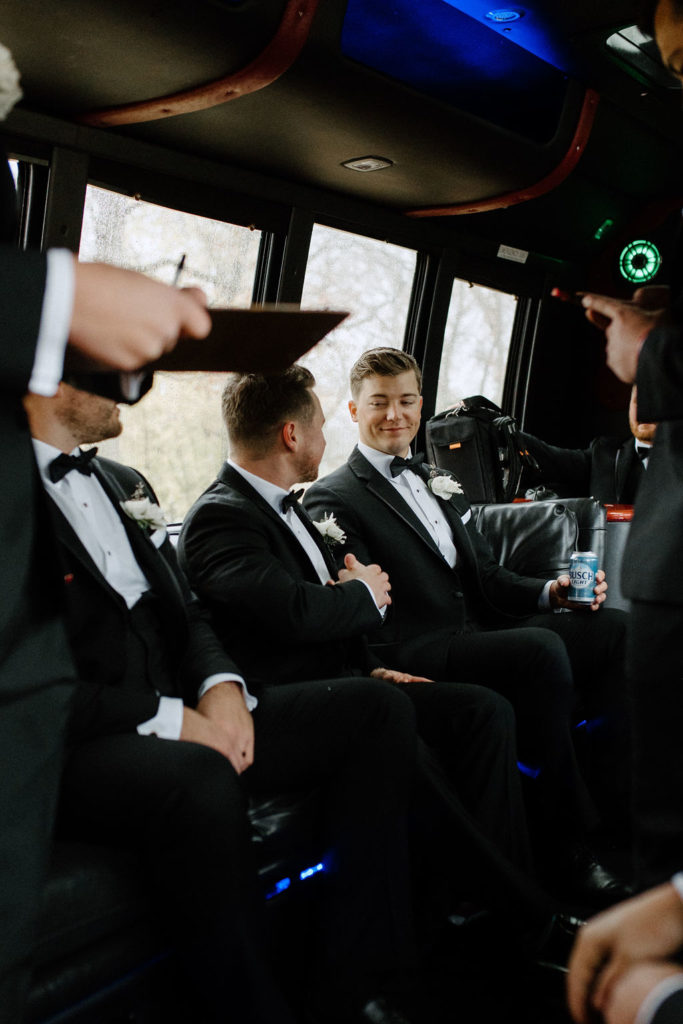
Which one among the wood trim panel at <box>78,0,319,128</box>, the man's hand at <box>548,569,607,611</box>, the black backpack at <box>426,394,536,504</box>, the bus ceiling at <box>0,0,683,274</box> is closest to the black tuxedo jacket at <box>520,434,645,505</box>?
the black backpack at <box>426,394,536,504</box>

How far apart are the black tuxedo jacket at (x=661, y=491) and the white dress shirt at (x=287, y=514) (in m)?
1.48

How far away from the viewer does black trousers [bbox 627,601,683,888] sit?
1146mm

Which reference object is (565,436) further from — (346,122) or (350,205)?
(346,122)

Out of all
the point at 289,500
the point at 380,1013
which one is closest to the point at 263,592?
the point at 289,500

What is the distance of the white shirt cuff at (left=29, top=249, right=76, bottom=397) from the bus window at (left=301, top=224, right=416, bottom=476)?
342cm

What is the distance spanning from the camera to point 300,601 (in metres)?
2.46

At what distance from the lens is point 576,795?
286cm

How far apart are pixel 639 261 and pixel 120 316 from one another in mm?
5992

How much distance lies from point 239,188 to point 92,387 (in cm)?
289

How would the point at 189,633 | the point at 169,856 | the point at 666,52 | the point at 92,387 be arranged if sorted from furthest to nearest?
the point at 189,633 < the point at 169,856 < the point at 666,52 < the point at 92,387

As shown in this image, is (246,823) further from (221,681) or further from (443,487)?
(443,487)

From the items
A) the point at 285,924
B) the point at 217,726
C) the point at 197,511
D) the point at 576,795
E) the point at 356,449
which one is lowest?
the point at 285,924

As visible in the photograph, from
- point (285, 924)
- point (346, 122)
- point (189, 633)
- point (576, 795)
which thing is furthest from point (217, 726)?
point (346, 122)

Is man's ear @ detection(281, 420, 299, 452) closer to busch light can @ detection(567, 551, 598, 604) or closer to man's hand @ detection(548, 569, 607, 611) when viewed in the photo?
busch light can @ detection(567, 551, 598, 604)
